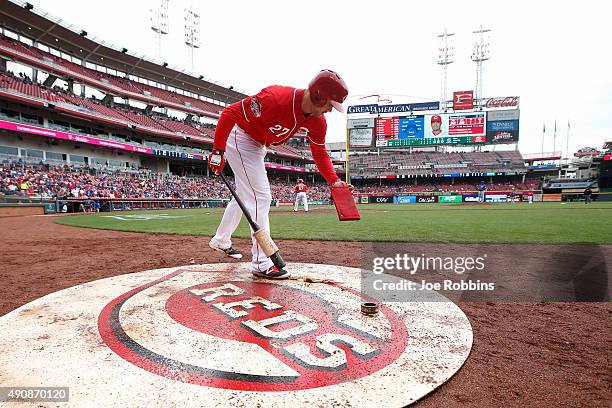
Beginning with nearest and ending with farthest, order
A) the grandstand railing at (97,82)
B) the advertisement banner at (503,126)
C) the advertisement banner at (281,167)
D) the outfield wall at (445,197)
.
A: the grandstand railing at (97,82) < the outfield wall at (445,197) < the advertisement banner at (503,126) < the advertisement banner at (281,167)

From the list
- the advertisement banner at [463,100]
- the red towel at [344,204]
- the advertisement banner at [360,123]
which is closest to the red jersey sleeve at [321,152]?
the red towel at [344,204]

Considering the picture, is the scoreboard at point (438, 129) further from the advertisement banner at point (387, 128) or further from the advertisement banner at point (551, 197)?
the advertisement banner at point (551, 197)

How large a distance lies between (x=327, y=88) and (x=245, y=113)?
917mm

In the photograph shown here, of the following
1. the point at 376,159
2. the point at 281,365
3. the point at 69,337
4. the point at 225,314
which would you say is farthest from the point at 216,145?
the point at 376,159

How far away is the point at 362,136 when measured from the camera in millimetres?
48094

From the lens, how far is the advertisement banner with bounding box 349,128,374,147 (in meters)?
47.8

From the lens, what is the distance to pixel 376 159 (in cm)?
5647

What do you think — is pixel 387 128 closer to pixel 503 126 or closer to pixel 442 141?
pixel 442 141

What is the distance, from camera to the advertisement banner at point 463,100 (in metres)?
45.1

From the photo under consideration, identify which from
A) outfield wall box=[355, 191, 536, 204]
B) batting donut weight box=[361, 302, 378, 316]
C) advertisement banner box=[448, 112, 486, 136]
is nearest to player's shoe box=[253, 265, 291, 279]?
batting donut weight box=[361, 302, 378, 316]

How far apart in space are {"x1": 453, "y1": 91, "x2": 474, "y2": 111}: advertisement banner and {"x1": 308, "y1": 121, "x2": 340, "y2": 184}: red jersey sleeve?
4934 cm

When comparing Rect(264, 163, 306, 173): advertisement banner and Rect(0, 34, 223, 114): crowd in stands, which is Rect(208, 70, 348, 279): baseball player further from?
Rect(264, 163, 306, 173): advertisement banner

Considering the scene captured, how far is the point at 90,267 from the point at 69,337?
2307mm

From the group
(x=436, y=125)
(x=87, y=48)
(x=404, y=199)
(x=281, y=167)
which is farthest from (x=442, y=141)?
(x=87, y=48)
